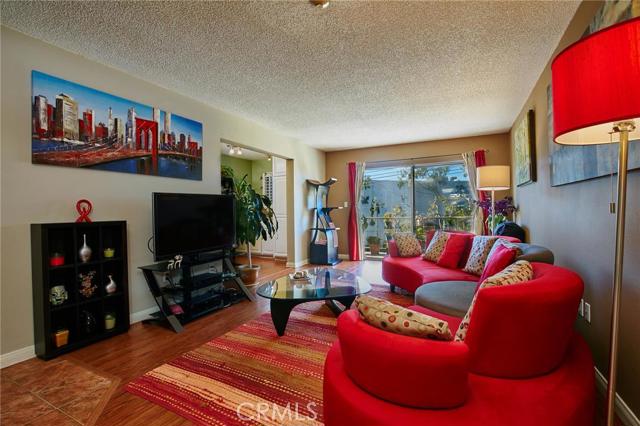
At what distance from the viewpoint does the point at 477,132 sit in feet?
17.5

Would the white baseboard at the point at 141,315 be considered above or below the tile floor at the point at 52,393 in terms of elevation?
above

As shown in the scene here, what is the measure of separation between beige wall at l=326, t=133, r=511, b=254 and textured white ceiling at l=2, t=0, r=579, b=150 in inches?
63.4

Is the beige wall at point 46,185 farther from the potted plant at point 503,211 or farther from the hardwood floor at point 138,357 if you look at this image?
the potted plant at point 503,211

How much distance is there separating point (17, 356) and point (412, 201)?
6008 millimetres

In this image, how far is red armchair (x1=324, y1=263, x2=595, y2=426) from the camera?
96cm

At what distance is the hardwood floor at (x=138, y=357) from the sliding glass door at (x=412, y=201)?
3.68m

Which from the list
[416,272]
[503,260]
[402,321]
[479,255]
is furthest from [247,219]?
[402,321]

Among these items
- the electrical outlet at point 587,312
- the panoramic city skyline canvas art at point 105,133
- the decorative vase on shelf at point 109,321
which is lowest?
the decorative vase on shelf at point 109,321

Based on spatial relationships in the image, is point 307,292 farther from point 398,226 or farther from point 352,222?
point 398,226

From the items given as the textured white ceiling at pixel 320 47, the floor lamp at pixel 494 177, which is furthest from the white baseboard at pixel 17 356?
the floor lamp at pixel 494 177

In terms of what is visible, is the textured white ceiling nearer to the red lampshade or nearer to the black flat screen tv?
the black flat screen tv

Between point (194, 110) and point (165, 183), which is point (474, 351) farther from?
point (194, 110)

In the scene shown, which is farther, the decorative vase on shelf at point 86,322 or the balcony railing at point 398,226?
the balcony railing at point 398,226

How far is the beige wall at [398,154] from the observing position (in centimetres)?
545
